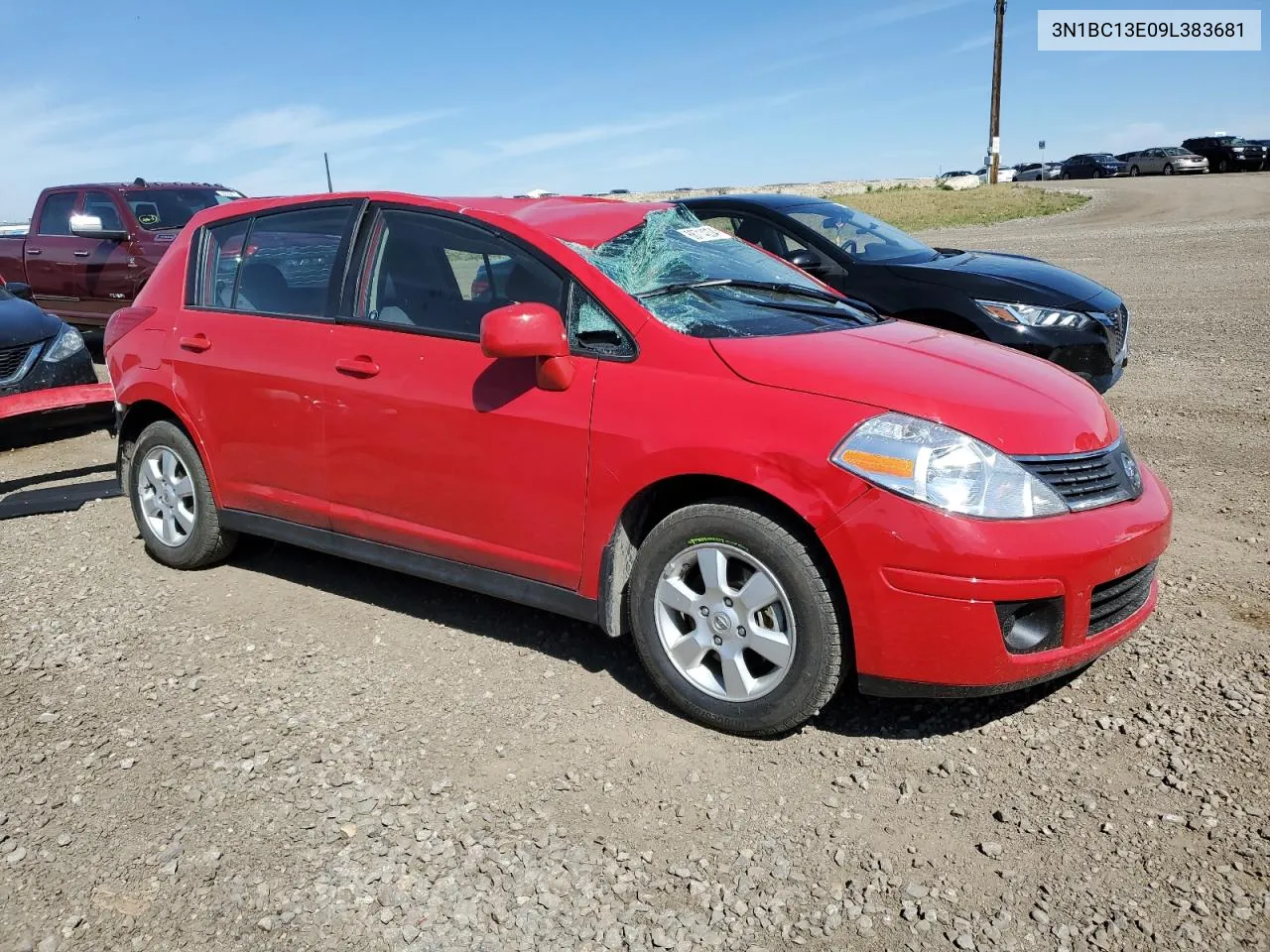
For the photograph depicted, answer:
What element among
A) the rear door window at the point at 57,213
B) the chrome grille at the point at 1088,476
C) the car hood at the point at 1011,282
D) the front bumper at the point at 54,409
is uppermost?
the rear door window at the point at 57,213

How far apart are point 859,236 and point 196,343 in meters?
4.85

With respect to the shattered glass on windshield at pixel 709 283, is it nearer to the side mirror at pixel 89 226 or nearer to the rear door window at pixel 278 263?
the rear door window at pixel 278 263

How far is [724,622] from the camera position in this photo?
349 cm

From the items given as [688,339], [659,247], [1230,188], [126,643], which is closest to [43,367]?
[126,643]

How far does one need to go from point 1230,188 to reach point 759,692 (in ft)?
116

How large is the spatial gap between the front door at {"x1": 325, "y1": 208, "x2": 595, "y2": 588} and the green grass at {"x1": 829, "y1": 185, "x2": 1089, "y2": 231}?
999 inches

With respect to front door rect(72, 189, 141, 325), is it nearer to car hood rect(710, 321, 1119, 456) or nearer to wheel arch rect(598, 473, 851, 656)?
wheel arch rect(598, 473, 851, 656)

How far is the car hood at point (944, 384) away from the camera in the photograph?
3.32 metres

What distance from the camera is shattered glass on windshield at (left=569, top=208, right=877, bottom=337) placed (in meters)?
3.89

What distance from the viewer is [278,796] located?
327 centimetres

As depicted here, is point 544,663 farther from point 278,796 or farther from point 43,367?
point 43,367

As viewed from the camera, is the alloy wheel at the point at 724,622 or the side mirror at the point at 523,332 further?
the side mirror at the point at 523,332

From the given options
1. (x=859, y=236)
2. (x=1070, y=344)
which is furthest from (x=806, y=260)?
(x=1070, y=344)

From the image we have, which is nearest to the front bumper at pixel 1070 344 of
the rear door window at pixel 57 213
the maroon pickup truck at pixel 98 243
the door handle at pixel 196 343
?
the door handle at pixel 196 343
